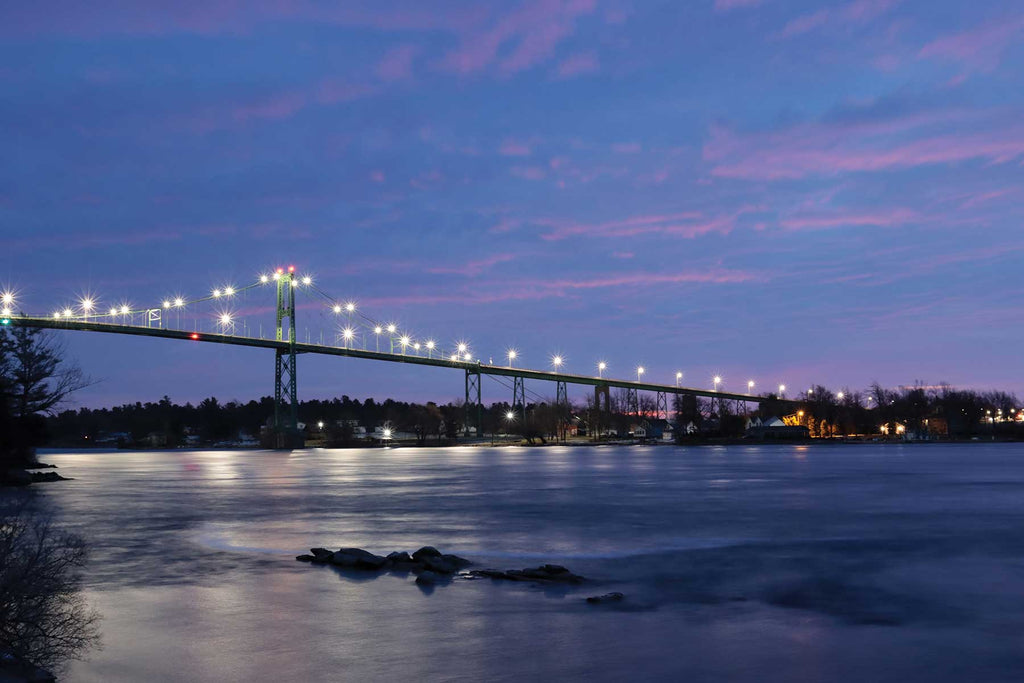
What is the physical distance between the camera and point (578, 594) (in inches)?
507

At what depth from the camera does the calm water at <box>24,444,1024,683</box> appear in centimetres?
916

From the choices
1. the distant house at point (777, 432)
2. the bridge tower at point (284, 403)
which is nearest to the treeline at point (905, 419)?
the distant house at point (777, 432)

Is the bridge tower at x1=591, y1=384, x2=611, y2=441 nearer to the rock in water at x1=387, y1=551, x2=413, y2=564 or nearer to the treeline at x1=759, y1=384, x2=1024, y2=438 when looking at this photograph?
the treeline at x1=759, y1=384, x2=1024, y2=438

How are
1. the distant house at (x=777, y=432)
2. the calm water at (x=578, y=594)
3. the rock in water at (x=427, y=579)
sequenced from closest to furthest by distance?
1. the calm water at (x=578, y=594)
2. the rock in water at (x=427, y=579)
3. the distant house at (x=777, y=432)

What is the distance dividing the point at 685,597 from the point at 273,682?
20.9 feet

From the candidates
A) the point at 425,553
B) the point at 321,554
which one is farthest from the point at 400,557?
the point at 321,554

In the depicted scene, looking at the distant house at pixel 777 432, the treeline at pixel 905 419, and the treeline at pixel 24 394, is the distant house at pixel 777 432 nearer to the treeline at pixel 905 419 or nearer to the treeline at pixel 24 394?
the treeline at pixel 905 419

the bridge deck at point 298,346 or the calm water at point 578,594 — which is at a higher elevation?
the bridge deck at point 298,346

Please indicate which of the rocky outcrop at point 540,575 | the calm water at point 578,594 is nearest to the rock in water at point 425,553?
the calm water at point 578,594

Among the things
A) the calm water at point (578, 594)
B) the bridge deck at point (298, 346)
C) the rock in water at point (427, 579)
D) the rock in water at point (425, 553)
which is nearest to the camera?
the calm water at point (578, 594)

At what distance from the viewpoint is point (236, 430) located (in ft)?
653

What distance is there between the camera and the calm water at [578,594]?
30.1 feet

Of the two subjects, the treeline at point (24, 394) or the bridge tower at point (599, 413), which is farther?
the bridge tower at point (599, 413)

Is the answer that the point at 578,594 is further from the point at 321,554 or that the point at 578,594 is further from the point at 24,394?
the point at 24,394
